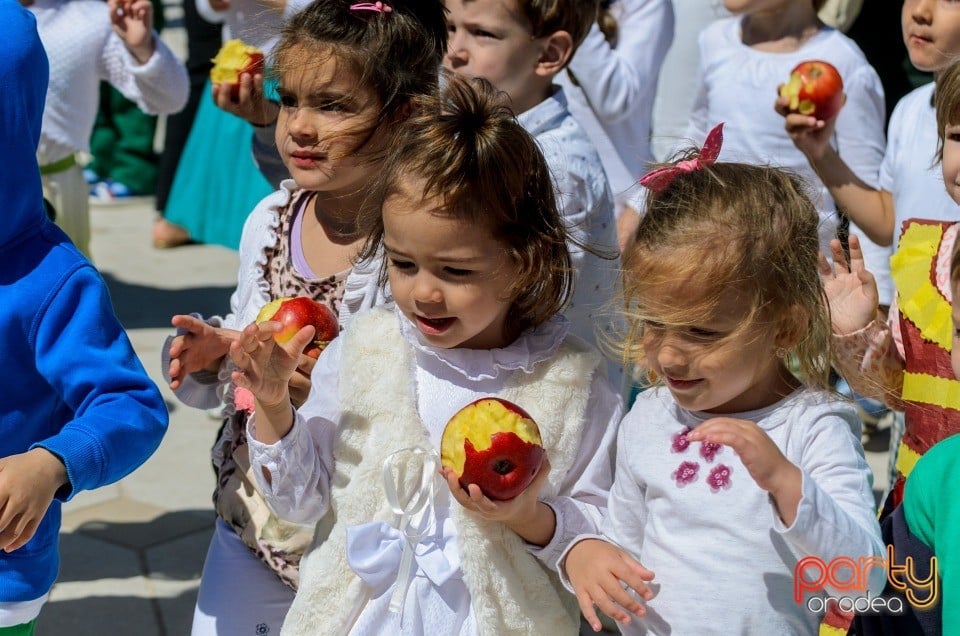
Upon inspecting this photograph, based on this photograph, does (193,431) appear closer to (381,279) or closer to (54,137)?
(54,137)

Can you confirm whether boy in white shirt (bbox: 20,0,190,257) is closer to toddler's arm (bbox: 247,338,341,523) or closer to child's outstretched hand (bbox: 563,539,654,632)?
toddler's arm (bbox: 247,338,341,523)

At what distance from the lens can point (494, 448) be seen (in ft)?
6.82

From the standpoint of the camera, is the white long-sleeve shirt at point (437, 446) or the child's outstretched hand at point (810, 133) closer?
the white long-sleeve shirt at point (437, 446)

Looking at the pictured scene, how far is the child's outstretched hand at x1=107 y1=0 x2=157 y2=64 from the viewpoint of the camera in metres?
4.73

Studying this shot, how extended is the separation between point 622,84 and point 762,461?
272 cm

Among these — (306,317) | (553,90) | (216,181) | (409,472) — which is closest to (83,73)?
(216,181)

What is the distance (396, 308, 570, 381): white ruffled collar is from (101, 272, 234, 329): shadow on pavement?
15.2 feet

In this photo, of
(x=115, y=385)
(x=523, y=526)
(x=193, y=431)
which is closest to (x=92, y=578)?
(x=193, y=431)

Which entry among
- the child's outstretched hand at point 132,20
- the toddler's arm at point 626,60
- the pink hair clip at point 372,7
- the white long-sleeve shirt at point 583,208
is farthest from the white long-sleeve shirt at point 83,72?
the pink hair clip at point 372,7

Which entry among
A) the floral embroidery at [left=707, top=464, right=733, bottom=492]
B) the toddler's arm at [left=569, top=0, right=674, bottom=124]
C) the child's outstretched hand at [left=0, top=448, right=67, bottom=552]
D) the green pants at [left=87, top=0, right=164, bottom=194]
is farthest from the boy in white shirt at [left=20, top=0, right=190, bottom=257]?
the green pants at [left=87, top=0, right=164, bottom=194]

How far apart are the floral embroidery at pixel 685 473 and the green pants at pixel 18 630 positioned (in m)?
A: 1.29

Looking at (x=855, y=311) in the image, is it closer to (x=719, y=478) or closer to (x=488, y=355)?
(x=719, y=478)

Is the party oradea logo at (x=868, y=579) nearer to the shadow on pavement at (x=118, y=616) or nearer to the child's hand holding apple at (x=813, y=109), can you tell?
the child's hand holding apple at (x=813, y=109)

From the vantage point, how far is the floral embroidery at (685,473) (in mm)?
2201
